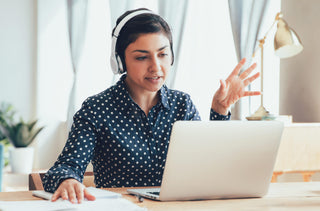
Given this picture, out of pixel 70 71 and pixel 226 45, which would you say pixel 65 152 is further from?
pixel 70 71

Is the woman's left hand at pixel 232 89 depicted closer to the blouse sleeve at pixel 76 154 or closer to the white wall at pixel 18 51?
the blouse sleeve at pixel 76 154

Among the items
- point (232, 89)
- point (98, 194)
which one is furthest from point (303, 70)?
point (98, 194)

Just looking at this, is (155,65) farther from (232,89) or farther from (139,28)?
(232,89)

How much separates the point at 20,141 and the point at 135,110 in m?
3.62

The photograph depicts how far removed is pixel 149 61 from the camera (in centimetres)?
164

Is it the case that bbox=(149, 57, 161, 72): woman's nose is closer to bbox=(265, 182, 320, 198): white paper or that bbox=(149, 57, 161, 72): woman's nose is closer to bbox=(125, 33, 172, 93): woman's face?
bbox=(125, 33, 172, 93): woman's face

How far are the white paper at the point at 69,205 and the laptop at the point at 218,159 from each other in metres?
0.13

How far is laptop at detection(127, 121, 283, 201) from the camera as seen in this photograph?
1.17 m

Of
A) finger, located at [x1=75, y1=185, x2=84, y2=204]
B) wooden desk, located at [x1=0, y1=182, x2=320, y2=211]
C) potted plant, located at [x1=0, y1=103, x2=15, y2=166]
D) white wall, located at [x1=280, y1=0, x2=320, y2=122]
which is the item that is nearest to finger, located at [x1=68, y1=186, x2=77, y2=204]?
finger, located at [x1=75, y1=185, x2=84, y2=204]

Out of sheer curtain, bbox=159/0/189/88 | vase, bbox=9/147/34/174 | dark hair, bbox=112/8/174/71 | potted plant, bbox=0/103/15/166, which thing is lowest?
vase, bbox=9/147/34/174

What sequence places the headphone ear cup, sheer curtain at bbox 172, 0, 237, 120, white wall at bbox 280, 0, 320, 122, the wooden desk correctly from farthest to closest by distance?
sheer curtain at bbox 172, 0, 237, 120
white wall at bbox 280, 0, 320, 122
the headphone ear cup
the wooden desk

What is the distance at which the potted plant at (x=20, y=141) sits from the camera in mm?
4898

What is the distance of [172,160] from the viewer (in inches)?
46.1

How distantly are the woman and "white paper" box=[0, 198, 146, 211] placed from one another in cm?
41
